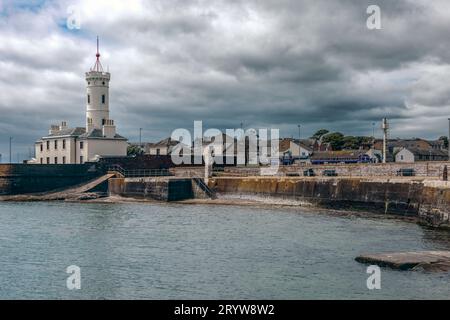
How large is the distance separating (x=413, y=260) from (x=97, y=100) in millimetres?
62419

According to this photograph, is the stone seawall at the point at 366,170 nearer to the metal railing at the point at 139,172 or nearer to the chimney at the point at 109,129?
the metal railing at the point at 139,172

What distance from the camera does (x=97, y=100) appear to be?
78.4 metres

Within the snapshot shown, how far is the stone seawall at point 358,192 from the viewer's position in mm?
36363

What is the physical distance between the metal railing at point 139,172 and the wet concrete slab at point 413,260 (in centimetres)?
4908

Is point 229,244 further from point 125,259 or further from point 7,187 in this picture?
point 7,187

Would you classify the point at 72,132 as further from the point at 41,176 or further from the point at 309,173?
the point at 309,173

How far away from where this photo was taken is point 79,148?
7562 centimetres

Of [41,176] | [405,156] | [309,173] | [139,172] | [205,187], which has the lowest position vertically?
[205,187]

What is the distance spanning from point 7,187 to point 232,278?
166 feet

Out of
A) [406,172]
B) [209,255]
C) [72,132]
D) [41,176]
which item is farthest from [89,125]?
[209,255]

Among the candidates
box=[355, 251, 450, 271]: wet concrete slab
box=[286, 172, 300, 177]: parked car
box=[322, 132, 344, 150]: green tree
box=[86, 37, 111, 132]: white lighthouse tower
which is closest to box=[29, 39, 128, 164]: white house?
box=[86, 37, 111, 132]: white lighthouse tower

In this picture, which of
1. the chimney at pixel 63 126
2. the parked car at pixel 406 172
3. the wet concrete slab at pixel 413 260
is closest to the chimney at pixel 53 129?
the chimney at pixel 63 126
